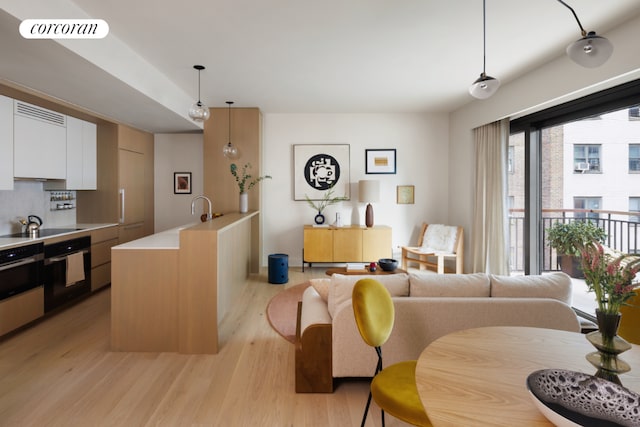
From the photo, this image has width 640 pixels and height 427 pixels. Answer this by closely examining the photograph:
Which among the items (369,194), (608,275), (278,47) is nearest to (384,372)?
(608,275)

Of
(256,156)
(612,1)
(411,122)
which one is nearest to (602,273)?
(612,1)

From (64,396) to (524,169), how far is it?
501cm

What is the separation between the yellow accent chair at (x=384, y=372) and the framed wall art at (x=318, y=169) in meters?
4.34

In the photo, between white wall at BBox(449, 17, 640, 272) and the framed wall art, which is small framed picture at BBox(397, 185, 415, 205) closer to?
white wall at BBox(449, 17, 640, 272)

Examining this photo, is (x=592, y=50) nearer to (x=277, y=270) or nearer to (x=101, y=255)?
(x=277, y=270)

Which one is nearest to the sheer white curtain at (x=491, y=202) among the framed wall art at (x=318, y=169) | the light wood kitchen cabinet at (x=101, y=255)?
the framed wall art at (x=318, y=169)

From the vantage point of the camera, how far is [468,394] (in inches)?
40.5

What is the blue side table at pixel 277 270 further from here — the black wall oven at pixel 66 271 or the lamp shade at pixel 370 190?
the black wall oven at pixel 66 271

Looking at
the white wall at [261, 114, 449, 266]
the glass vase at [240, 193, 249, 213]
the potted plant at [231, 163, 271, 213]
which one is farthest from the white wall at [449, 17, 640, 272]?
the glass vase at [240, 193, 249, 213]

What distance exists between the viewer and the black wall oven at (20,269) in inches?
118

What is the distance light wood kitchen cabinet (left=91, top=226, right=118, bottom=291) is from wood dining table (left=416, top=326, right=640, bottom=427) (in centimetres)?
448

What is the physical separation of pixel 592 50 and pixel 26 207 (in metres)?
5.35

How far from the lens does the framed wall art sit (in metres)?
5.95

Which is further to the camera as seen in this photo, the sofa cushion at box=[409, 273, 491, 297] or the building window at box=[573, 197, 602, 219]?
the building window at box=[573, 197, 602, 219]
